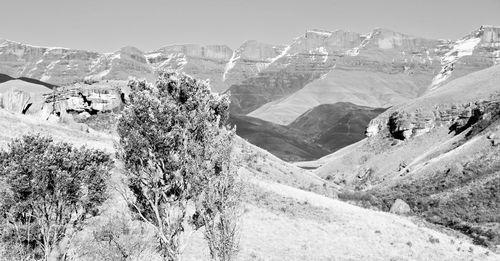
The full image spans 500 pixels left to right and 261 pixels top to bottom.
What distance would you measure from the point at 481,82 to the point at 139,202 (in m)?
147

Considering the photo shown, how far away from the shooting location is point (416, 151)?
4739 inches

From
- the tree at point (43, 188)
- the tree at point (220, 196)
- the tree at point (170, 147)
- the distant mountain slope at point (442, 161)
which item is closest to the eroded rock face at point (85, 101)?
the distant mountain slope at point (442, 161)

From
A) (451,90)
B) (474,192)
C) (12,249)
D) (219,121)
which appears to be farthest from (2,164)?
(451,90)

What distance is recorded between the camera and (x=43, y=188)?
2291 cm

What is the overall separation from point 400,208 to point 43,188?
54.1 meters

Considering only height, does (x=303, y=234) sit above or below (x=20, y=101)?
below

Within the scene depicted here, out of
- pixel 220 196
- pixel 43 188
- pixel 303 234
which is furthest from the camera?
pixel 303 234

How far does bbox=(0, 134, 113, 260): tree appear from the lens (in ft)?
75.0

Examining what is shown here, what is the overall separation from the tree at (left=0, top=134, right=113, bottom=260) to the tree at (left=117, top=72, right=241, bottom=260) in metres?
3.94

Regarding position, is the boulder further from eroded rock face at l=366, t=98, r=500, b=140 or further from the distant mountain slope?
eroded rock face at l=366, t=98, r=500, b=140

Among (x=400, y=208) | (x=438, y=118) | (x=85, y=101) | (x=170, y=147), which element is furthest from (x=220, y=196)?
(x=438, y=118)

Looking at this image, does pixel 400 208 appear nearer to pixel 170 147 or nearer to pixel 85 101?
pixel 170 147

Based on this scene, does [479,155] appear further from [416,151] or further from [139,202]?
[139,202]

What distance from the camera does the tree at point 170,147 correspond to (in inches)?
827
